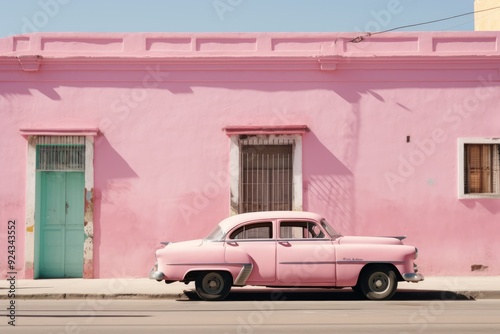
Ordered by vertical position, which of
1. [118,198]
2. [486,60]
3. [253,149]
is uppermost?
[486,60]

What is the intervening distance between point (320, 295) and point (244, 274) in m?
1.62

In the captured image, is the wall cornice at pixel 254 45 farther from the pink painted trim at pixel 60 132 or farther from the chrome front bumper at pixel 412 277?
the chrome front bumper at pixel 412 277

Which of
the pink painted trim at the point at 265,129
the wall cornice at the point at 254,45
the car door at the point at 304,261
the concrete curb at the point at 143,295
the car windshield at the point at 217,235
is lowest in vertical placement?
the concrete curb at the point at 143,295

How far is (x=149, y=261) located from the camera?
16.3 metres

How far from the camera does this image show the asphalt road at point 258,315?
29.9 ft

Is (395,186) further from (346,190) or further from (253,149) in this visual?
(253,149)

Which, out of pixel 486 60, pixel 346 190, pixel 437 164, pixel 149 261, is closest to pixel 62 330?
pixel 149 261

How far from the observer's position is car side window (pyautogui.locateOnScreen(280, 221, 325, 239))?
1282cm

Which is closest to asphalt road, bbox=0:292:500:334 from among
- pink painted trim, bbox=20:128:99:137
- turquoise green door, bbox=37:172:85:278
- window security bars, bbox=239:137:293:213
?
window security bars, bbox=239:137:293:213

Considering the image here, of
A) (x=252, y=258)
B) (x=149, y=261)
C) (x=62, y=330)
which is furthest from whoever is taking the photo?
(x=149, y=261)

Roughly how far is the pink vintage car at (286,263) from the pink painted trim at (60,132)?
14.2 ft

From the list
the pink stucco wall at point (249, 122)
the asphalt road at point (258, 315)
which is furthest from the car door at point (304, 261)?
the pink stucco wall at point (249, 122)

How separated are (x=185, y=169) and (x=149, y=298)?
3678mm

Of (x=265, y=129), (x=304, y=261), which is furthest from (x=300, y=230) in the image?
(x=265, y=129)
